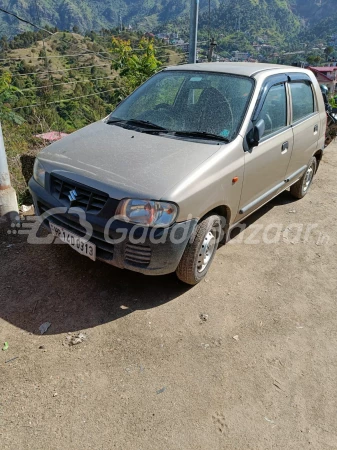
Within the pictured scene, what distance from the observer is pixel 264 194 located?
12.2ft

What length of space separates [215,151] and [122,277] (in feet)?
4.57

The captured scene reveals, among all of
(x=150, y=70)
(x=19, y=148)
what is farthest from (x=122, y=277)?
(x=150, y=70)

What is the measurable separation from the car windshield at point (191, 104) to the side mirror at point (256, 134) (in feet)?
0.44

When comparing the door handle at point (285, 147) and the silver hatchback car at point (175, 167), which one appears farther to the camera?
the door handle at point (285, 147)

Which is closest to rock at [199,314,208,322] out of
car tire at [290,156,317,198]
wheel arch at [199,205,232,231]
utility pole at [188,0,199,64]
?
wheel arch at [199,205,232,231]

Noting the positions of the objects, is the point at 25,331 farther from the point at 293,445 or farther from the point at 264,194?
the point at 264,194

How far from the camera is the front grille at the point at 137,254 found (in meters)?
2.51

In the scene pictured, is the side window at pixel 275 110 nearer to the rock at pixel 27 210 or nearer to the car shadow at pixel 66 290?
the car shadow at pixel 66 290

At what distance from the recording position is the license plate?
2643 millimetres

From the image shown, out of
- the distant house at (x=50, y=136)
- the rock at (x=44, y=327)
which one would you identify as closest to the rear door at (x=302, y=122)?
the rock at (x=44, y=327)

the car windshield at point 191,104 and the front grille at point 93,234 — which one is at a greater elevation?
the car windshield at point 191,104

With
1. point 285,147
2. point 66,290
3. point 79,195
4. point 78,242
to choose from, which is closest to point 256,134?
point 285,147

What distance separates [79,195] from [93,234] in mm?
321

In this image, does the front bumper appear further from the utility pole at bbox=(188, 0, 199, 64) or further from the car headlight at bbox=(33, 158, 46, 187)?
the utility pole at bbox=(188, 0, 199, 64)
